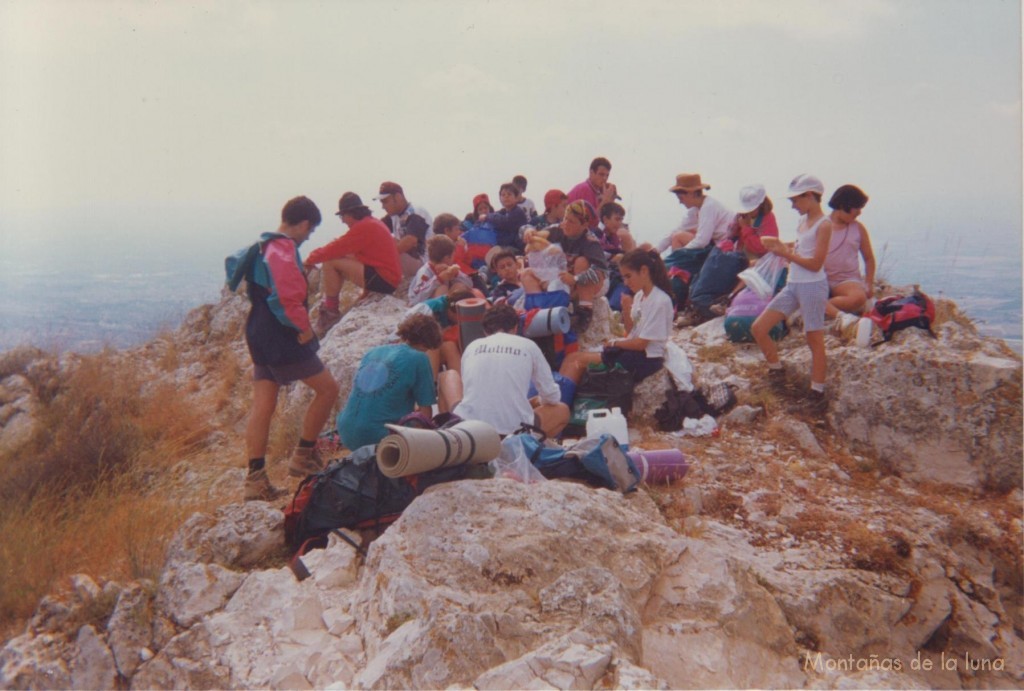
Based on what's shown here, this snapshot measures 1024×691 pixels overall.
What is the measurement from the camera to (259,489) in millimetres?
5074

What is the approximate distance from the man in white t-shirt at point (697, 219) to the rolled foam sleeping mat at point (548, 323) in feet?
9.71

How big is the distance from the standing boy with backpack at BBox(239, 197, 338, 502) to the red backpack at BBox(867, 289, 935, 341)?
16.1 ft

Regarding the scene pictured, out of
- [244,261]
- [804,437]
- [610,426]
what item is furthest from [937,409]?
[244,261]

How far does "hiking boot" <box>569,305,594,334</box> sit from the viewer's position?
24.5 feet

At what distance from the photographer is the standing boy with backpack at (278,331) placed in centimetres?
494

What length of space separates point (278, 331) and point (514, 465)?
79.7 inches

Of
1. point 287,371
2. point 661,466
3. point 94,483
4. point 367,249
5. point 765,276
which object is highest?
point 367,249

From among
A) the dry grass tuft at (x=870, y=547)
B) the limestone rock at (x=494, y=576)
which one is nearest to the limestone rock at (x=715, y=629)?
the limestone rock at (x=494, y=576)

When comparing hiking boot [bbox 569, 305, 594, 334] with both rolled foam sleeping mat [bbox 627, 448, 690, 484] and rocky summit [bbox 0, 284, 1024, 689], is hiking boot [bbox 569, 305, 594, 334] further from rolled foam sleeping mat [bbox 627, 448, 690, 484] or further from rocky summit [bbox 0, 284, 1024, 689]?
rolled foam sleeping mat [bbox 627, 448, 690, 484]

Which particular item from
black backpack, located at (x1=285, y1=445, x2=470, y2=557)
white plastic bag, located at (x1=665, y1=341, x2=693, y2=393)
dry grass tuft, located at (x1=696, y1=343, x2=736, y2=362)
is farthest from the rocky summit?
dry grass tuft, located at (x1=696, y1=343, x2=736, y2=362)

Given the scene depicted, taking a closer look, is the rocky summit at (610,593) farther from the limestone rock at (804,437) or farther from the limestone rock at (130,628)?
the limestone rock at (804,437)

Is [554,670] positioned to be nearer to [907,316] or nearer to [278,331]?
[278,331]

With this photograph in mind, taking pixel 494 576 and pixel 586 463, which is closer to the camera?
pixel 494 576

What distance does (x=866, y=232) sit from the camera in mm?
6945
